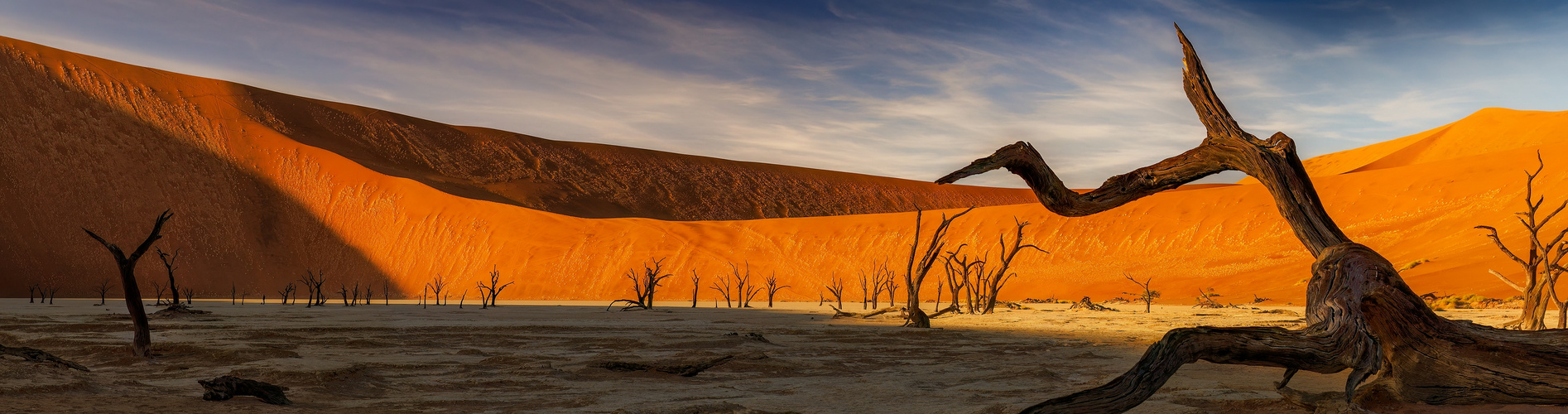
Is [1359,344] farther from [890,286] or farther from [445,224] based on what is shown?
[445,224]

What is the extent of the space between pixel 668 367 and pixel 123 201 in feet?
222

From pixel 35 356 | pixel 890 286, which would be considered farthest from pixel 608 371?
pixel 890 286

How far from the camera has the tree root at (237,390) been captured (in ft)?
23.1

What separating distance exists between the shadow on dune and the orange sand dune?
140 mm

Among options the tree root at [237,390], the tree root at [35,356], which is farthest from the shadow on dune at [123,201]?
the tree root at [237,390]

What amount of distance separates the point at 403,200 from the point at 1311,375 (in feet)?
231

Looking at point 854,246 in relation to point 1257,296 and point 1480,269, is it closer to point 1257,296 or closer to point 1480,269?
point 1257,296

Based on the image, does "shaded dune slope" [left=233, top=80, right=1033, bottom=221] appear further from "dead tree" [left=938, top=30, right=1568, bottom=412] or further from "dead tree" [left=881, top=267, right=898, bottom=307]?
"dead tree" [left=938, top=30, right=1568, bottom=412]

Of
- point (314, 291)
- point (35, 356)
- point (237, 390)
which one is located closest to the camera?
point (237, 390)

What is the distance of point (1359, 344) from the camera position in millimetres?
5109

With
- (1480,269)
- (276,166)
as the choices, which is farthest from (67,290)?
(1480,269)

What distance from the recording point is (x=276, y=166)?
73375 millimetres

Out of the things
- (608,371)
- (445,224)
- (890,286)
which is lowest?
(608,371)

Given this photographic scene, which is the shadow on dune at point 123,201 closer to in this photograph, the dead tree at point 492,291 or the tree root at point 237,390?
the dead tree at point 492,291
